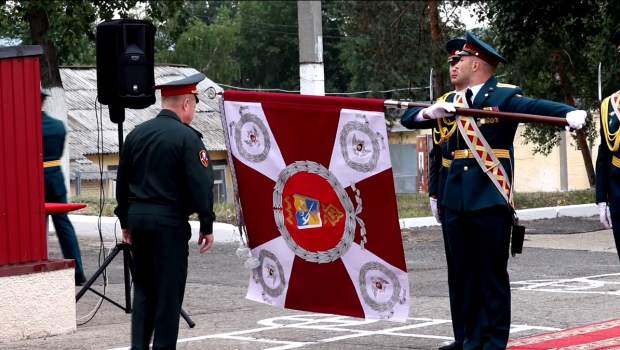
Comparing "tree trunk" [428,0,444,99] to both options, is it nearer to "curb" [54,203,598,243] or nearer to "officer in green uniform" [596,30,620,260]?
"curb" [54,203,598,243]

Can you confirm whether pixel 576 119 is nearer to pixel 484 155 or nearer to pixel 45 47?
pixel 484 155

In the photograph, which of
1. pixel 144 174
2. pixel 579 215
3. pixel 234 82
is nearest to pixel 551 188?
pixel 579 215

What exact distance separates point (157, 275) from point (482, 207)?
2.12 metres

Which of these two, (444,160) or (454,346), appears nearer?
(444,160)

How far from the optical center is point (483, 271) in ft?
23.3

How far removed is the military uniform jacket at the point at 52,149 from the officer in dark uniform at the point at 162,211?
4.70m

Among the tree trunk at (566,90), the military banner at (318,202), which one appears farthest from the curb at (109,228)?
the tree trunk at (566,90)

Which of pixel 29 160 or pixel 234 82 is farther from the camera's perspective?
pixel 234 82

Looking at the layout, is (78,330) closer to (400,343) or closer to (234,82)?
(400,343)

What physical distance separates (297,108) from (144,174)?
56.1 inches

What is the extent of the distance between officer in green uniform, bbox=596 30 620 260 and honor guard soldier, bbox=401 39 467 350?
41.6 inches

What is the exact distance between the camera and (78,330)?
914 centimetres

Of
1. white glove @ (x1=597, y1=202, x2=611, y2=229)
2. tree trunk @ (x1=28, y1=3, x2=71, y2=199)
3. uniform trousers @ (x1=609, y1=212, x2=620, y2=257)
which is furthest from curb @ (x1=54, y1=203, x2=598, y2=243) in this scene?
uniform trousers @ (x1=609, y1=212, x2=620, y2=257)

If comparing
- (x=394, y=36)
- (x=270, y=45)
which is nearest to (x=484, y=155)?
(x=394, y=36)
